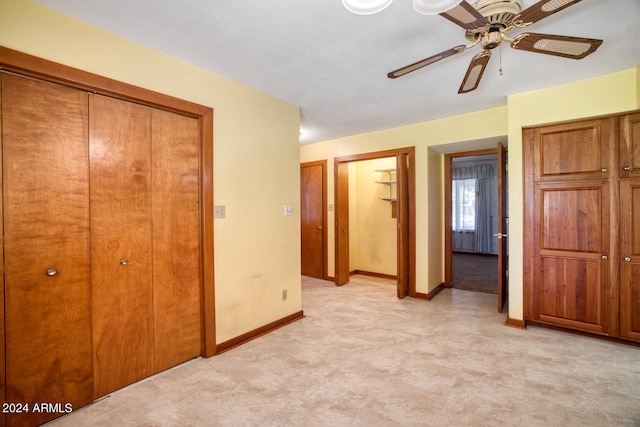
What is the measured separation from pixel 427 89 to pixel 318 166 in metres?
2.59

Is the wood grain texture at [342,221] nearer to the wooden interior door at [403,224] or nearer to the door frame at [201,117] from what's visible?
the wooden interior door at [403,224]

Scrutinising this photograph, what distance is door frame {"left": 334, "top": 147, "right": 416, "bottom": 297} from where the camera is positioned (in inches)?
164

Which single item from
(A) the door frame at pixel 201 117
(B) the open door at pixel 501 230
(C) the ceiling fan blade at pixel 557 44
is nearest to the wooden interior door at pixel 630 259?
(B) the open door at pixel 501 230

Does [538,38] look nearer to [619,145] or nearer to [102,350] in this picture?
[619,145]

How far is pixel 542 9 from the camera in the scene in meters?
1.38

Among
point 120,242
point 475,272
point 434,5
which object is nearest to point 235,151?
point 120,242

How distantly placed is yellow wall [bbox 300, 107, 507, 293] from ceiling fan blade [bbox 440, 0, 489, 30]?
234 cm

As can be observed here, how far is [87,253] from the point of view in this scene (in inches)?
75.0

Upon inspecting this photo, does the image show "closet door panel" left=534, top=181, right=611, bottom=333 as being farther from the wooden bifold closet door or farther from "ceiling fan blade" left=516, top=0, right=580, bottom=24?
the wooden bifold closet door

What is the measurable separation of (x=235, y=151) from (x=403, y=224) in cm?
259

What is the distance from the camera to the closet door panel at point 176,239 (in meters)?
2.25

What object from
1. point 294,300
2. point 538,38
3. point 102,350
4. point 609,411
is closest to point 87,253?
point 102,350

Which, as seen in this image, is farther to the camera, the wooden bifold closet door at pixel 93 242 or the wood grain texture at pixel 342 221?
the wood grain texture at pixel 342 221

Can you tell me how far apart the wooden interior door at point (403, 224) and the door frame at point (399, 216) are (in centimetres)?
2
